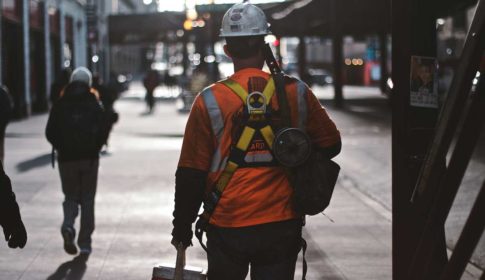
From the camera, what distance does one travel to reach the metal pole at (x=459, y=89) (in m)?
4.50

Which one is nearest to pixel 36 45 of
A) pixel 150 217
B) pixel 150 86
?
pixel 150 86

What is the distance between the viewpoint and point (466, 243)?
4.16 metres

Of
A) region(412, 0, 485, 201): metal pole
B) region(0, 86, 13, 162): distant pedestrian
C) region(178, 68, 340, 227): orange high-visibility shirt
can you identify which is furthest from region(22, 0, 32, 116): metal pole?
region(178, 68, 340, 227): orange high-visibility shirt

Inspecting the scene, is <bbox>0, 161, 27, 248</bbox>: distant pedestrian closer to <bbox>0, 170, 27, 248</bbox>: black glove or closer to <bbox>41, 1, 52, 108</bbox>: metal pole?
<bbox>0, 170, 27, 248</bbox>: black glove

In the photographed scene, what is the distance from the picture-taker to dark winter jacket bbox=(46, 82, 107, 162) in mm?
8328

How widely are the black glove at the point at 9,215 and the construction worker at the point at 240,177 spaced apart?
36.6 inches

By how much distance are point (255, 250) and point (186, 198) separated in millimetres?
382

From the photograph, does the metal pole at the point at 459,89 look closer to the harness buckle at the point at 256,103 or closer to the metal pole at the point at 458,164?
the metal pole at the point at 458,164

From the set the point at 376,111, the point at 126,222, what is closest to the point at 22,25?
the point at 376,111

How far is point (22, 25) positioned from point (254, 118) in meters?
27.3

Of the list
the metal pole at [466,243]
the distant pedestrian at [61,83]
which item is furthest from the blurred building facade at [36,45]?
the metal pole at [466,243]

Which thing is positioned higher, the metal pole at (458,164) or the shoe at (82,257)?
the metal pole at (458,164)

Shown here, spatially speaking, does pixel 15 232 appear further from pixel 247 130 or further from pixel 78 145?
pixel 78 145

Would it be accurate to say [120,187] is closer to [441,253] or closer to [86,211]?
[86,211]
